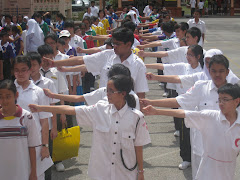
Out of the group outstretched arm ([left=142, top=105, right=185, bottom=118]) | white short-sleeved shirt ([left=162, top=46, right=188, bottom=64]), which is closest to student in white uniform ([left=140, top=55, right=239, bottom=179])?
outstretched arm ([left=142, top=105, right=185, bottom=118])

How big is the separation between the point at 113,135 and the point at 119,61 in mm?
1688

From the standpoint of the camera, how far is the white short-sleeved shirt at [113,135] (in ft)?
14.4

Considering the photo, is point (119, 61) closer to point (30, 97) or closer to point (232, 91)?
point (30, 97)

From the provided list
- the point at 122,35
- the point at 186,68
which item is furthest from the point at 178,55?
the point at 122,35

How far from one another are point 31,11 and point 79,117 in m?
19.5

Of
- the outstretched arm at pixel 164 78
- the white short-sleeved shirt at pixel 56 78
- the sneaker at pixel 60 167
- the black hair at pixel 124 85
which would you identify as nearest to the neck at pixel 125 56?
the outstretched arm at pixel 164 78

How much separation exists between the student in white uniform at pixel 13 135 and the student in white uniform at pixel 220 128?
1.17m

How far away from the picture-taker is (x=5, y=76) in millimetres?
12617

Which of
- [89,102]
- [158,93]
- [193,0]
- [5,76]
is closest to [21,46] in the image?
[5,76]

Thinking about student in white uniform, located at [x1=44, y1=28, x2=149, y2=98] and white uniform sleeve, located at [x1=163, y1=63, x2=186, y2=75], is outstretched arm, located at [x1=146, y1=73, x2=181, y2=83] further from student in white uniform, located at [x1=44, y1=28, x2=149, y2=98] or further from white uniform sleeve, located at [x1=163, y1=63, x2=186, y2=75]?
white uniform sleeve, located at [x1=163, y1=63, x2=186, y2=75]

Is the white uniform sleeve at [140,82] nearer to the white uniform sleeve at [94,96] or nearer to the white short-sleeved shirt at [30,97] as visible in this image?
the white uniform sleeve at [94,96]

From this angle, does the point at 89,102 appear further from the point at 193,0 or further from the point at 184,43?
the point at 193,0

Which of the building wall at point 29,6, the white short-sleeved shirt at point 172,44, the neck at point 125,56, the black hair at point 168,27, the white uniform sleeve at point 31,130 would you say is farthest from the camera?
the building wall at point 29,6

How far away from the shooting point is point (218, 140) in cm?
452
